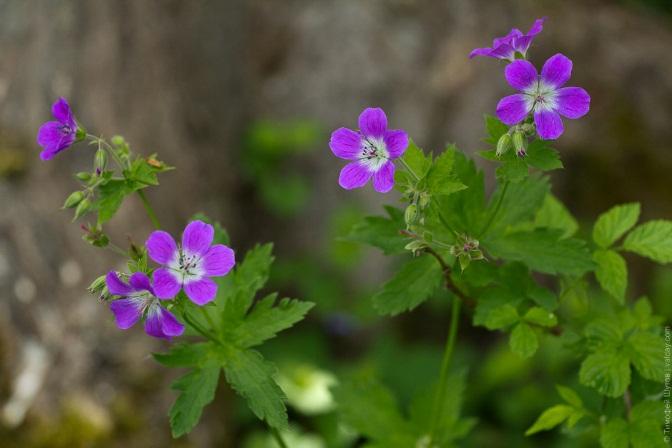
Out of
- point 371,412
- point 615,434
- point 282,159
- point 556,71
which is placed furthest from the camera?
point 282,159

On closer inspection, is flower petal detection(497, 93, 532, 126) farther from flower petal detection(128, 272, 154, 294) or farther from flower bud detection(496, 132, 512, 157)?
flower petal detection(128, 272, 154, 294)

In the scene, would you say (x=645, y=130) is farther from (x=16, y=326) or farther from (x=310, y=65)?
(x=16, y=326)

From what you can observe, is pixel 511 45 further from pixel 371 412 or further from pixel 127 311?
pixel 371 412

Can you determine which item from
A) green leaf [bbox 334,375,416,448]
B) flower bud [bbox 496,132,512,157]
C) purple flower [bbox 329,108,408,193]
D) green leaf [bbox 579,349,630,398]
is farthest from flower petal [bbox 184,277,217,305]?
green leaf [bbox 334,375,416,448]

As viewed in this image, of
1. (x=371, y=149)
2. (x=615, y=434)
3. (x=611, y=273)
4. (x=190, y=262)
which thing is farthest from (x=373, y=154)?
(x=615, y=434)

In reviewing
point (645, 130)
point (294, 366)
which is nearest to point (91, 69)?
point (294, 366)

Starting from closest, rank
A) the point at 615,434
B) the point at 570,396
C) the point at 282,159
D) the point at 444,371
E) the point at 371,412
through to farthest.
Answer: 1. the point at 615,434
2. the point at 570,396
3. the point at 444,371
4. the point at 371,412
5. the point at 282,159
